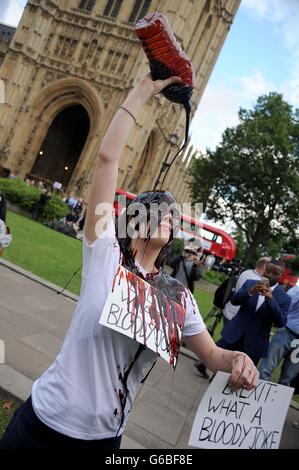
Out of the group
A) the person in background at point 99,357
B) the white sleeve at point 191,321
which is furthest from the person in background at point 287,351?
the person in background at point 99,357

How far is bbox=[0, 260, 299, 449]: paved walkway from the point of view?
361 centimetres

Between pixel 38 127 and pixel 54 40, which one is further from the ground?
pixel 54 40

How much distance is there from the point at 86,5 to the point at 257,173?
66.9 feet

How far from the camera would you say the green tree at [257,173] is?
90.3 ft

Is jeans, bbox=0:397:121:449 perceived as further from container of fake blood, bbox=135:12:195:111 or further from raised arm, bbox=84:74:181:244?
container of fake blood, bbox=135:12:195:111

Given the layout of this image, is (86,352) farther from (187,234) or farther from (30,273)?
(187,234)

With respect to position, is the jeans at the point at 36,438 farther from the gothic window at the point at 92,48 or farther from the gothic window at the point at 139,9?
the gothic window at the point at 139,9

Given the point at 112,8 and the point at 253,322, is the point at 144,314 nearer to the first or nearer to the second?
the point at 253,322

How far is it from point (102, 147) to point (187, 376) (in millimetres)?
4827

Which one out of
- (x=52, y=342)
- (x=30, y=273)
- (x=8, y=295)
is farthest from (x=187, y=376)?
(x=30, y=273)

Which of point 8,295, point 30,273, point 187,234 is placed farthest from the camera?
point 187,234

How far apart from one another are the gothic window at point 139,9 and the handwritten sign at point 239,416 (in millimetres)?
35347

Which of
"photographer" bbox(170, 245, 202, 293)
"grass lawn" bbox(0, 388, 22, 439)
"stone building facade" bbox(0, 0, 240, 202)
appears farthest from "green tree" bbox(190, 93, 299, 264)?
"grass lawn" bbox(0, 388, 22, 439)

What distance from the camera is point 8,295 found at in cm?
617
